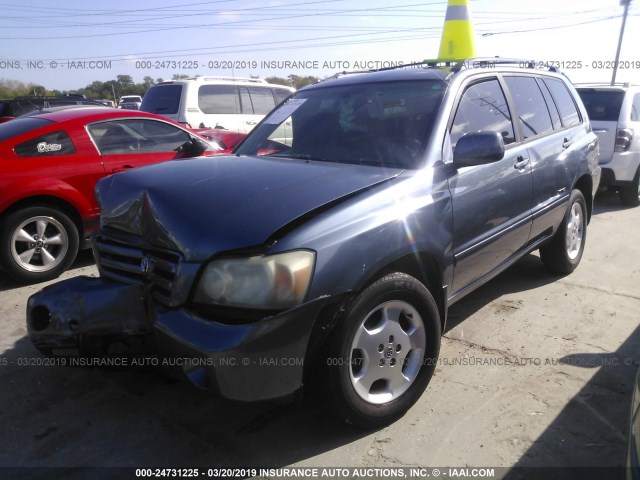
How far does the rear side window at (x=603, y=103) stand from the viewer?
25.8ft

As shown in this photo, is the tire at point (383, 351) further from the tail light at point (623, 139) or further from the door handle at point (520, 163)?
→ the tail light at point (623, 139)

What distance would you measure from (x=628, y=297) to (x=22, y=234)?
5.26 m

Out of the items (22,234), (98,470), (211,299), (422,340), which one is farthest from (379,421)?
(22,234)

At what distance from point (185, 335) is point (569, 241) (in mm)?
3936

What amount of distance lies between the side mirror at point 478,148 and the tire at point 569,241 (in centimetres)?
200

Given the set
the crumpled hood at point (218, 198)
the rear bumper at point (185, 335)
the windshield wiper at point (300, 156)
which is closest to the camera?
the rear bumper at point (185, 335)

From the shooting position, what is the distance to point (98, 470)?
244 cm

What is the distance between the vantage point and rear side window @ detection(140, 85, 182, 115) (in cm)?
918

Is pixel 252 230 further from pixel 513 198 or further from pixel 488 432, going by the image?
pixel 513 198

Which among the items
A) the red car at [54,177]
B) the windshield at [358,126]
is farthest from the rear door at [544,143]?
the red car at [54,177]

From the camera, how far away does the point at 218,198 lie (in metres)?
2.51

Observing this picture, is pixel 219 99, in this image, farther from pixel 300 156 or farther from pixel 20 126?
pixel 300 156

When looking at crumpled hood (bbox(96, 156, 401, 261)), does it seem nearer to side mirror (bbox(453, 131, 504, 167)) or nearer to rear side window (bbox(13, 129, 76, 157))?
side mirror (bbox(453, 131, 504, 167))

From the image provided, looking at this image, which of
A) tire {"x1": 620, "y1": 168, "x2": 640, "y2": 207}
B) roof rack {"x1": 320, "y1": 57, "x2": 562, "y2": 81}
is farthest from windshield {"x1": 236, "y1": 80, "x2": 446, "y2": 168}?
tire {"x1": 620, "y1": 168, "x2": 640, "y2": 207}
